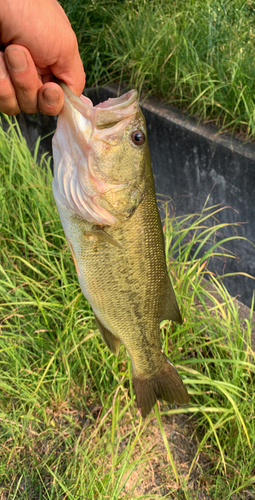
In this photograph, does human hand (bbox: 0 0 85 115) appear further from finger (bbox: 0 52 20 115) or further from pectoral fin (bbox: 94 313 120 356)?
pectoral fin (bbox: 94 313 120 356)

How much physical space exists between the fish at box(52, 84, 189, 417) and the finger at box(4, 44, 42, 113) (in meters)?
0.11

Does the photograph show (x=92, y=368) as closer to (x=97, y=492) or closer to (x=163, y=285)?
(x=97, y=492)

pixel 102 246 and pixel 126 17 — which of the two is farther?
pixel 126 17

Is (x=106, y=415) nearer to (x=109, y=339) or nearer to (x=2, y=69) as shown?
(x=109, y=339)

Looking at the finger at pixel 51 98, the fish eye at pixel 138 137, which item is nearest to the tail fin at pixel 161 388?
the fish eye at pixel 138 137

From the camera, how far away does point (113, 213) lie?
1457mm

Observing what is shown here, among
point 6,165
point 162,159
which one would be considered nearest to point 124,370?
point 6,165

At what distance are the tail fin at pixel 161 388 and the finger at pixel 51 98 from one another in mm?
1057

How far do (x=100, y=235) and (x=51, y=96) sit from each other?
0.45m

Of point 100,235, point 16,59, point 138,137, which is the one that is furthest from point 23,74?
point 100,235

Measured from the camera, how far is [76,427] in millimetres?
2199

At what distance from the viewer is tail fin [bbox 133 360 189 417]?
1692 mm

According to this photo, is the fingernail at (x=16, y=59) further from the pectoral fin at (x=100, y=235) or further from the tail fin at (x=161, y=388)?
the tail fin at (x=161, y=388)

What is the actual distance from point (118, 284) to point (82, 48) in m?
4.25
